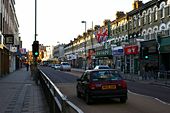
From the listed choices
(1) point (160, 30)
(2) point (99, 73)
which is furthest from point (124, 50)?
(2) point (99, 73)

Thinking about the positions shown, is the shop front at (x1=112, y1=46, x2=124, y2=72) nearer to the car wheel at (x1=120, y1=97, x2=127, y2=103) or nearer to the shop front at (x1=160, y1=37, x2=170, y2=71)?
the shop front at (x1=160, y1=37, x2=170, y2=71)

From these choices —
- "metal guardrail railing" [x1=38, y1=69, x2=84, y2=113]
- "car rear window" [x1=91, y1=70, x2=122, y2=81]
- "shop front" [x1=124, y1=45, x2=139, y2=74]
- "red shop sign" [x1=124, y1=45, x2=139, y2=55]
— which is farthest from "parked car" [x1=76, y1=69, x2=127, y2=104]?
"red shop sign" [x1=124, y1=45, x2=139, y2=55]

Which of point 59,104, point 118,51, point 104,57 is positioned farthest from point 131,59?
point 59,104

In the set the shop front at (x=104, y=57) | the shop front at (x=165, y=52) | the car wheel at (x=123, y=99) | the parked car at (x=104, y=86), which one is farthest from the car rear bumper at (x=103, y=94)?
the shop front at (x=104, y=57)

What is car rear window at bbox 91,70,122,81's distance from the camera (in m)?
16.0

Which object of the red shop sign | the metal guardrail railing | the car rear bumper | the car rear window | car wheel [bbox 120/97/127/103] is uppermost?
the red shop sign

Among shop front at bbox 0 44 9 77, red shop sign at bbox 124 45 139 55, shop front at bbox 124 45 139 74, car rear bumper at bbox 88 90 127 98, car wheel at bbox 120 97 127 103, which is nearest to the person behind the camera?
car rear bumper at bbox 88 90 127 98

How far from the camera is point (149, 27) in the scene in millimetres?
46469

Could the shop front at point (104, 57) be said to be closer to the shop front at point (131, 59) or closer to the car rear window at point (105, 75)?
the shop front at point (131, 59)

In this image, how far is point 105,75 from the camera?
16.1 meters

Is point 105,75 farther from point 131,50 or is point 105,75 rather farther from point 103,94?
point 131,50

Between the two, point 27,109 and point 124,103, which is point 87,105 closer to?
point 124,103

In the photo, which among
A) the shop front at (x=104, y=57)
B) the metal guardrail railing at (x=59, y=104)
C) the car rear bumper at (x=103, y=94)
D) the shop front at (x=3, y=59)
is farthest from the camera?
the shop front at (x=104, y=57)

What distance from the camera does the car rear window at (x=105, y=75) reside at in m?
16.0
